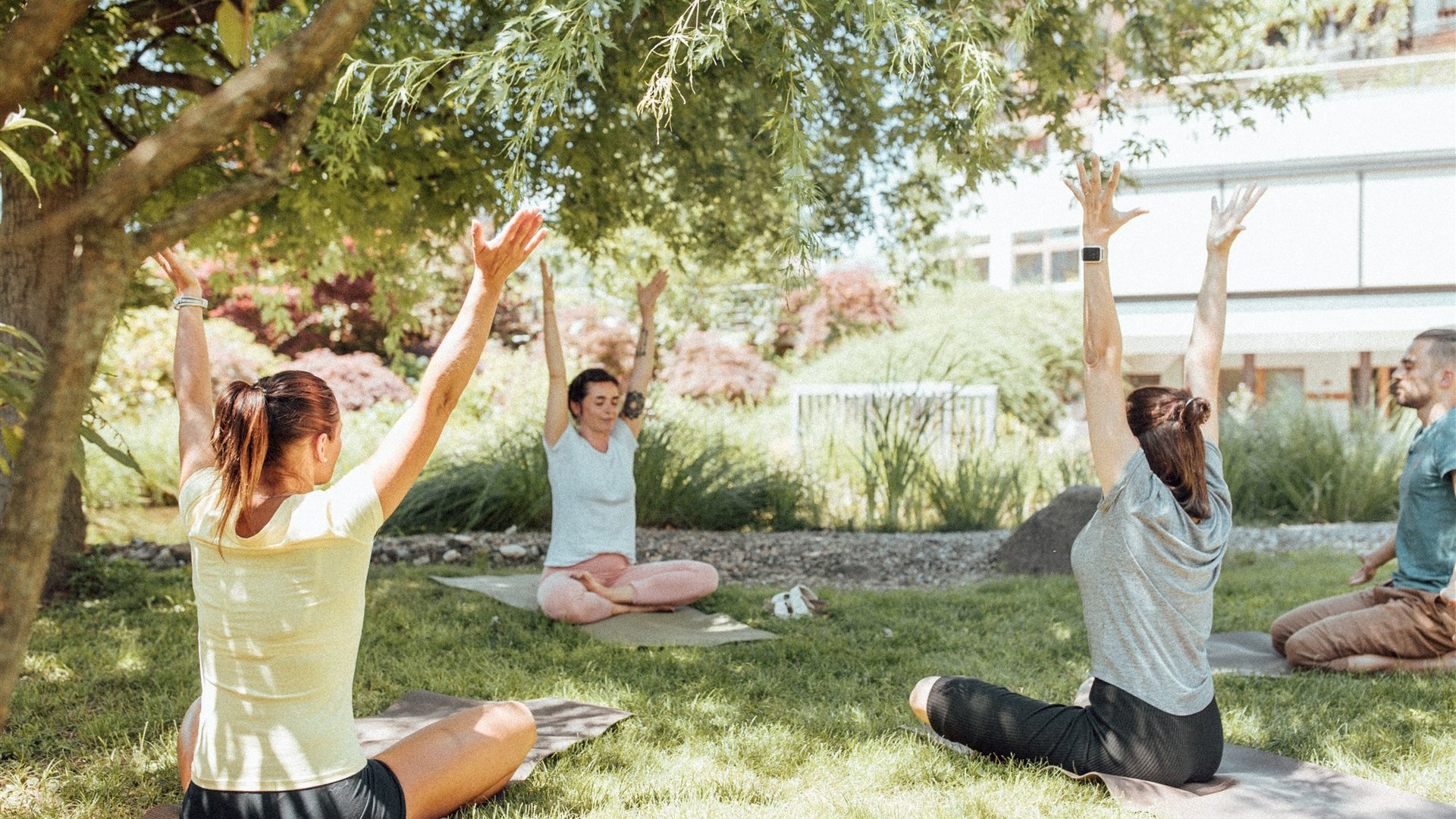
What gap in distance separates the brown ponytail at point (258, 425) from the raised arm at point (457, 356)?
0.76ft

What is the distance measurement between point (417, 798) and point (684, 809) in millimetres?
687

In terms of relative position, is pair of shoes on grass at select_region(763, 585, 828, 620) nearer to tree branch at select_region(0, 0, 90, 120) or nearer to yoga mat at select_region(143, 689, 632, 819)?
yoga mat at select_region(143, 689, 632, 819)

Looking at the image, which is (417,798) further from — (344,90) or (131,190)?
(344,90)

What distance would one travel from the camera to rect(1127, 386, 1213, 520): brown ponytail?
9.16ft

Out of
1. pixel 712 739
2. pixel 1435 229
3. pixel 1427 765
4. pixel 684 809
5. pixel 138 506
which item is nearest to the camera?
pixel 684 809

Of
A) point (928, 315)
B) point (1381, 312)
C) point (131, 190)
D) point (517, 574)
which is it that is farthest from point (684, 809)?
point (1381, 312)

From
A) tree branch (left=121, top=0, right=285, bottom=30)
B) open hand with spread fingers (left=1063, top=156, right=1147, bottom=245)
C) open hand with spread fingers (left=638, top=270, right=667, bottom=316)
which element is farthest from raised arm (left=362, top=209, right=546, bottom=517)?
tree branch (left=121, top=0, right=285, bottom=30)

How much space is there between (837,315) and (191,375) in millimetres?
14755

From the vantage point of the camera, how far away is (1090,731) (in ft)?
9.64

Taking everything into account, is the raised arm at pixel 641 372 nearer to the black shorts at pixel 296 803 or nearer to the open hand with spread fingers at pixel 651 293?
the open hand with spread fingers at pixel 651 293

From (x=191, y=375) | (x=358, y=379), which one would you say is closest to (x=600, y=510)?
(x=191, y=375)

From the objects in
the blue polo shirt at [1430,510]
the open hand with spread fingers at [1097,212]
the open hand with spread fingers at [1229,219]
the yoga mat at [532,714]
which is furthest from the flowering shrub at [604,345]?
the open hand with spread fingers at [1097,212]

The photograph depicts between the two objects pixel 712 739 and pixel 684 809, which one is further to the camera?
pixel 712 739

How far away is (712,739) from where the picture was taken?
334 cm
